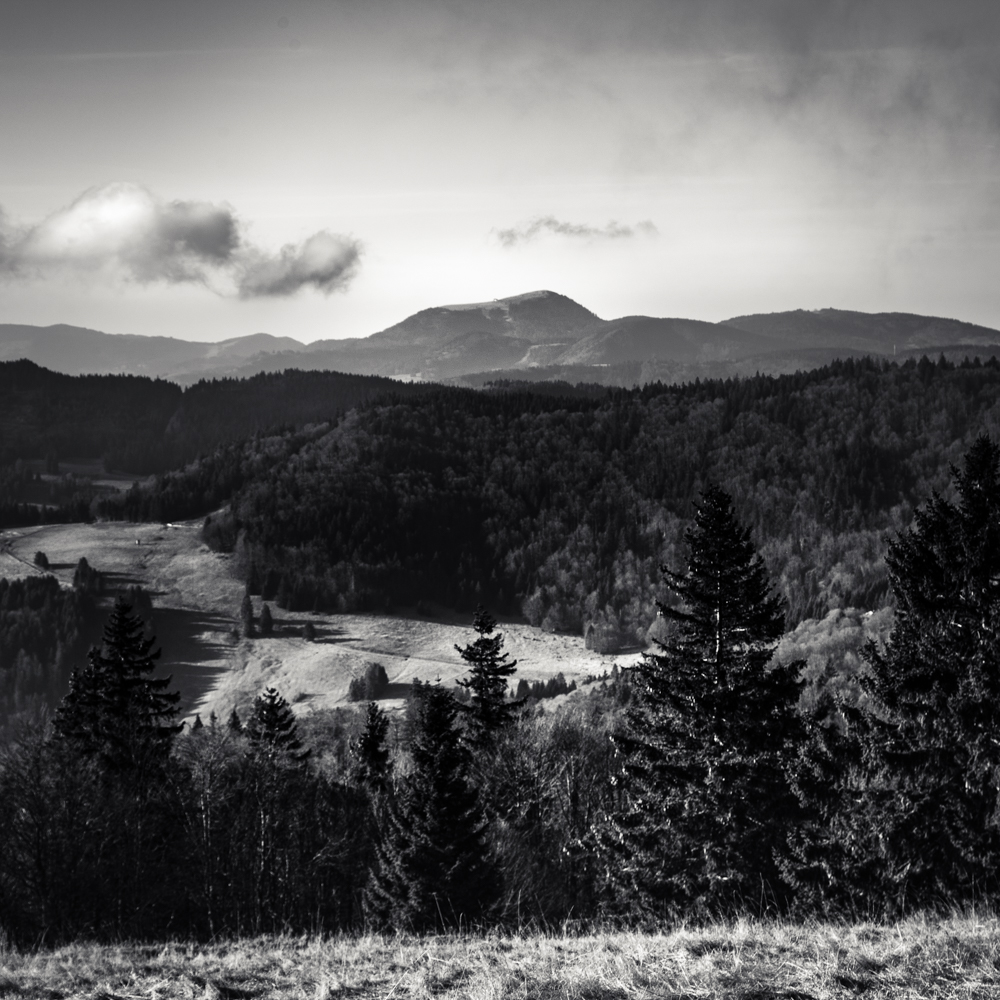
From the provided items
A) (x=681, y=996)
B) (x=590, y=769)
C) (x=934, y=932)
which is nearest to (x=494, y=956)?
(x=681, y=996)

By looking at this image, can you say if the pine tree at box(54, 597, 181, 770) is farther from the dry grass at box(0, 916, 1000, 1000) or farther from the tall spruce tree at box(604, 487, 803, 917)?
the dry grass at box(0, 916, 1000, 1000)

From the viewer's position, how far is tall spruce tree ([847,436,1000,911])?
24.1m

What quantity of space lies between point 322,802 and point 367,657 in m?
148

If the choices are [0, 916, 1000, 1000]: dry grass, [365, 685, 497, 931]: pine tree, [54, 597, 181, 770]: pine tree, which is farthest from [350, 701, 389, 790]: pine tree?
[0, 916, 1000, 1000]: dry grass

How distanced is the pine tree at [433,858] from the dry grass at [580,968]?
23790mm

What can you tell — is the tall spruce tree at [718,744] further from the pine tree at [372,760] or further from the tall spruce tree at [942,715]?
the pine tree at [372,760]

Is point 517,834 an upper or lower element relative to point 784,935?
lower

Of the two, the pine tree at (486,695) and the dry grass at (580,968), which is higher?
the dry grass at (580,968)

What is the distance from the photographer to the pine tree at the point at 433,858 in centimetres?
3641

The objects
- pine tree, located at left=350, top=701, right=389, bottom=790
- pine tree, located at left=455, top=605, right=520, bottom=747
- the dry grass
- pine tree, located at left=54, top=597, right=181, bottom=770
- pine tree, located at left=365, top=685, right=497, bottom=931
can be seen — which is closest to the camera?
the dry grass

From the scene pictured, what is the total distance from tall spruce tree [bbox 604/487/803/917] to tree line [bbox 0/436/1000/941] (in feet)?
0.24

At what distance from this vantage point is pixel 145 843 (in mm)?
35625

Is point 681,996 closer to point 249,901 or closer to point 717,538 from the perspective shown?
point 717,538

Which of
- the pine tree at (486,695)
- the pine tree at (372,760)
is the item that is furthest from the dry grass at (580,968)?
the pine tree at (372,760)
